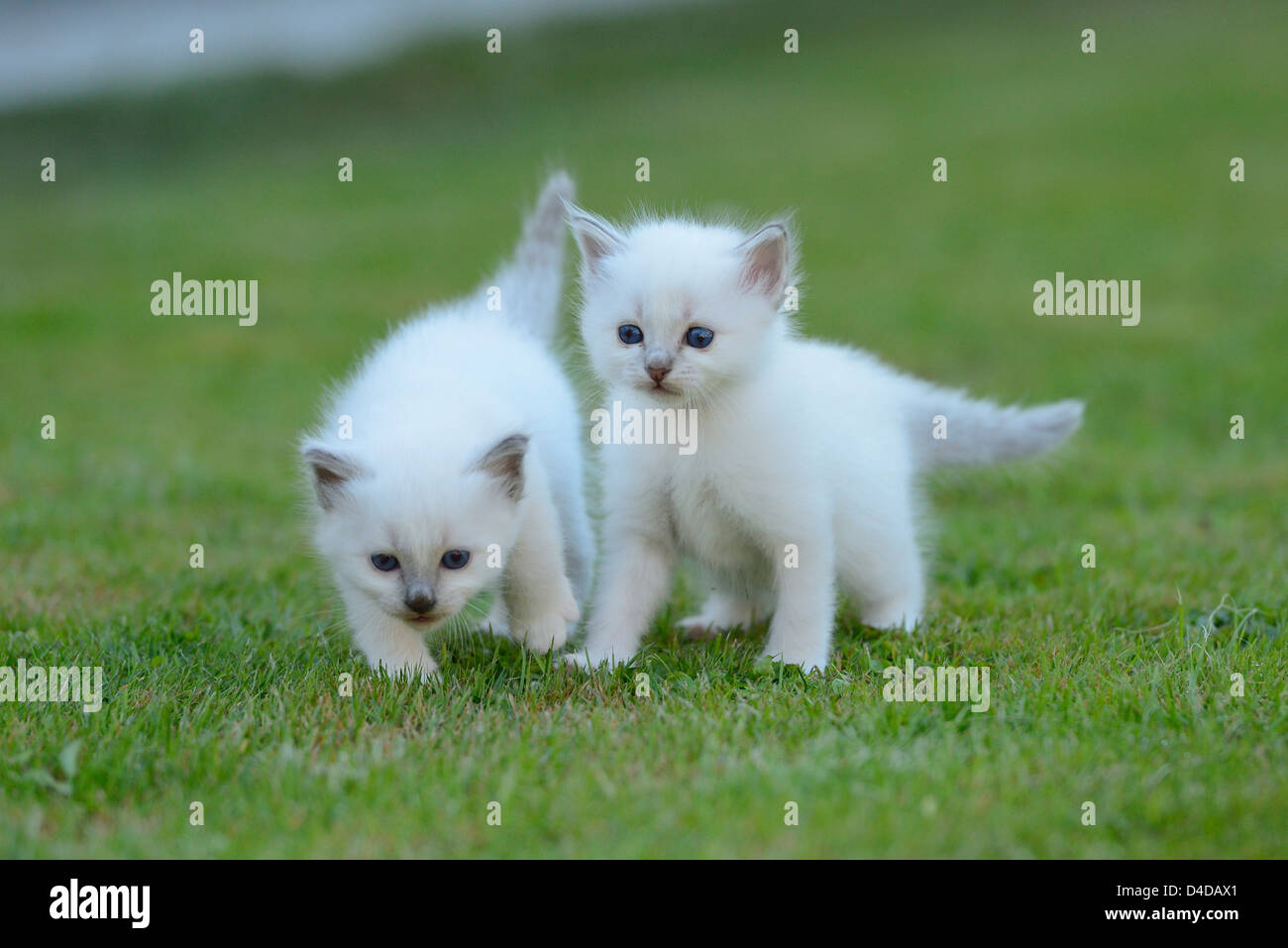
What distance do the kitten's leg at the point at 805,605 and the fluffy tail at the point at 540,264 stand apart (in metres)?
1.89

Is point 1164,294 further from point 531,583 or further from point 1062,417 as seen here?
point 531,583

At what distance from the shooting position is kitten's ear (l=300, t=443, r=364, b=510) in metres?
4.45

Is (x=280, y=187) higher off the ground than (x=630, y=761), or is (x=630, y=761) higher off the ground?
(x=280, y=187)

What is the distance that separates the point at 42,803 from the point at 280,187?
1542 cm

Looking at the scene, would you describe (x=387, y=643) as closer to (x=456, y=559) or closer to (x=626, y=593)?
(x=456, y=559)

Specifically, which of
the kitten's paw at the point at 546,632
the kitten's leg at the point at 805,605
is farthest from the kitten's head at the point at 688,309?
the kitten's paw at the point at 546,632

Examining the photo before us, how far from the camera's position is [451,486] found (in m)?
4.36

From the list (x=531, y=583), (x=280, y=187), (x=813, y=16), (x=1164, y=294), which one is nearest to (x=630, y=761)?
(x=531, y=583)

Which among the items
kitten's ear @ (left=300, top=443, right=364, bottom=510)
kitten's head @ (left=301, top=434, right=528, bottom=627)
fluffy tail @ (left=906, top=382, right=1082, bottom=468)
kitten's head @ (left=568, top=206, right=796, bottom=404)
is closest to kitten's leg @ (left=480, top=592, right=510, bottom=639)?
kitten's head @ (left=301, top=434, right=528, bottom=627)

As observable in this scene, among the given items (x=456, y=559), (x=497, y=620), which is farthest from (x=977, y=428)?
(x=456, y=559)

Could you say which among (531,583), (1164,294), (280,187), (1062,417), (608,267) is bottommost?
(531,583)

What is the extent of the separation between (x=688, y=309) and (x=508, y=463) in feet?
2.66
